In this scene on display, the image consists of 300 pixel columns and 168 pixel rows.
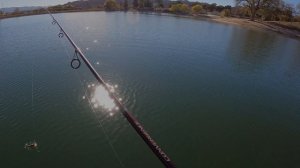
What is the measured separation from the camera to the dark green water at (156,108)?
1616cm

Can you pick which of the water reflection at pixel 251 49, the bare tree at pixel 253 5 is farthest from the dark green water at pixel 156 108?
the bare tree at pixel 253 5

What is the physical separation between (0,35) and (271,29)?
67620 millimetres

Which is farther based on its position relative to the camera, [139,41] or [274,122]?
[139,41]

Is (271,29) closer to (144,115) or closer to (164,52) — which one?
(164,52)

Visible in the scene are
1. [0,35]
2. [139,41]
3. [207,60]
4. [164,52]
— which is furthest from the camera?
[0,35]

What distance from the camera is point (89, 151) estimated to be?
1633 cm

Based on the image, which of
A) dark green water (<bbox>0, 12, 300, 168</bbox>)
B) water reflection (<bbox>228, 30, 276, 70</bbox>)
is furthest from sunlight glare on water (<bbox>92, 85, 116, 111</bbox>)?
water reflection (<bbox>228, 30, 276, 70</bbox>)

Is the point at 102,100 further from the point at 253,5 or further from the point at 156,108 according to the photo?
the point at 253,5

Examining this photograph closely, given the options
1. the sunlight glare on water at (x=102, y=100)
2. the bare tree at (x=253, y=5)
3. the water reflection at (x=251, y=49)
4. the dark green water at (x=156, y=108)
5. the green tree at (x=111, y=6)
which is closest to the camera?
the dark green water at (x=156, y=108)

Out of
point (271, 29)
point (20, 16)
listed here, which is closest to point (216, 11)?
point (271, 29)

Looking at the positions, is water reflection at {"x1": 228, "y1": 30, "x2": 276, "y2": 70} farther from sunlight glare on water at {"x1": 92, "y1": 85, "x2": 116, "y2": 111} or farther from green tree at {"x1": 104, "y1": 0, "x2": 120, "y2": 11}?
green tree at {"x1": 104, "y1": 0, "x2": 120, "y2": 11}

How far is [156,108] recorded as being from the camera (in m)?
21.9

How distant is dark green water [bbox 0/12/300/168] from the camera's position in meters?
16.2

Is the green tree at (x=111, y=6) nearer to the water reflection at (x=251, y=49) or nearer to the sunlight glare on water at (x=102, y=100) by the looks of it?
the water reflection at (x=251, y=49)
